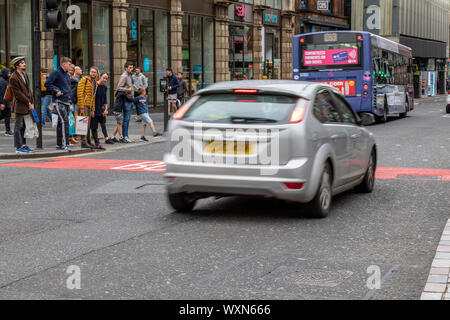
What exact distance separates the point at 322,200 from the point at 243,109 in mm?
1317

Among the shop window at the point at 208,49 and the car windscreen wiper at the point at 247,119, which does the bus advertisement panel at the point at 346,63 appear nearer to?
the shop window at the point at 208,49

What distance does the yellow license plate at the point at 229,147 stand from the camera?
7.78 m

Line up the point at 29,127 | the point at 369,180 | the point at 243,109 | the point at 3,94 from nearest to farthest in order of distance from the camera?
the point at 243,109
the point at 369,180
the point at 29,127
the point at 3,94

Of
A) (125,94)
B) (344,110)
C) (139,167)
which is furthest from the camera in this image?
(125,94)

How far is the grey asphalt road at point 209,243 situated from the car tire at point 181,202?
5.3 inches

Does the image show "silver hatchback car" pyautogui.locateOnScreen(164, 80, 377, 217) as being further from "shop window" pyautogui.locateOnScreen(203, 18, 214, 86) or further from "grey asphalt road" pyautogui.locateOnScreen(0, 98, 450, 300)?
"shop window" pyautogui.locateOnScreen(203, 18, 214, 86)

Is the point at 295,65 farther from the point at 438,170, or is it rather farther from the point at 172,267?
the point at 172,267

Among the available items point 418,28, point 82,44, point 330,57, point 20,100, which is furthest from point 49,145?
point 418,28

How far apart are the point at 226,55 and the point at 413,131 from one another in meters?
17.7

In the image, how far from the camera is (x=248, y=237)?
23.6 ft

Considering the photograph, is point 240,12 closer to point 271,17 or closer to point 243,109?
point 271,17

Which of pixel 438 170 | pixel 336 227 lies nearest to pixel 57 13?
pixel 438 170

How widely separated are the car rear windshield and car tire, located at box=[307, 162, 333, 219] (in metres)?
0.83

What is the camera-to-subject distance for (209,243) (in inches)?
271
